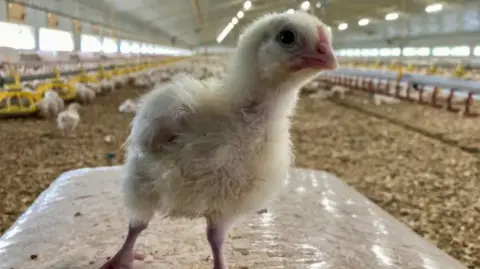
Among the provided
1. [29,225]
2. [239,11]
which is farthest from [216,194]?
[239,11]

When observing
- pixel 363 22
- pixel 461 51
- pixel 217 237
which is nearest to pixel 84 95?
pixel 217 237

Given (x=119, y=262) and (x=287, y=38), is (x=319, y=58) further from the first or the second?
(x=119, y=262)

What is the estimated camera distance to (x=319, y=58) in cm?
123

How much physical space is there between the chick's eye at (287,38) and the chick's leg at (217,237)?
568mm

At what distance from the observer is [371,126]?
19.6 feet

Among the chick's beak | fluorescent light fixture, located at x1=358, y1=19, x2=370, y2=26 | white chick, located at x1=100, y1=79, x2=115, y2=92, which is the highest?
fluorescent light fixture, located at x1=358, y1=19, x2=370, y2=26

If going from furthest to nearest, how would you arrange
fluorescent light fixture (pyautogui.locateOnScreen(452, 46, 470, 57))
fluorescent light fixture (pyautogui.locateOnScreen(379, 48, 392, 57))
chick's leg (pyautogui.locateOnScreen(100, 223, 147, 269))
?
fluorescent light fixture (pyautogui.locateOnScreen(379, 48, 392, 57))
fluorescent light fixture (pyautogui.locateOnScreen(452, 46, 470, 57))
chick's leg (pyautogui.locateOnScreen(100, 223, 147, 269))

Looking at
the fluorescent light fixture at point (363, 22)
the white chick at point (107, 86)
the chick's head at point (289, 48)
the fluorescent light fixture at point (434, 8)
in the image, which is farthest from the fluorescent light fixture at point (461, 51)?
the chick's head at point (289, 48)

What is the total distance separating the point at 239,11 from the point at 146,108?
21.2 ft

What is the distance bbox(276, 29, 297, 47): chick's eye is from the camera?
123cm

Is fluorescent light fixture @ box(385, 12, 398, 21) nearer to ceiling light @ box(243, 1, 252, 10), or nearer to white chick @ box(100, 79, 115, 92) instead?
ceiling light @ box(243, 1, 252, 10)

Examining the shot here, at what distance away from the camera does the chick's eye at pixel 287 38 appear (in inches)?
48.5

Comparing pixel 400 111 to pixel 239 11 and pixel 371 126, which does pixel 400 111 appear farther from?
pixel 239 11

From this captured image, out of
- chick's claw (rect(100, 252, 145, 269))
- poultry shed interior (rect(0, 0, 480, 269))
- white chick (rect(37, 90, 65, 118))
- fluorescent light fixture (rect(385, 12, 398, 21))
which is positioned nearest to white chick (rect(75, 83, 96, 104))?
poultry shed interior (rect(0, 0, 480, 269))
